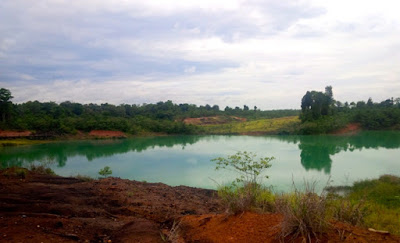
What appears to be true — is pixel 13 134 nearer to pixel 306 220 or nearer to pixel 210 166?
pixel 210 166

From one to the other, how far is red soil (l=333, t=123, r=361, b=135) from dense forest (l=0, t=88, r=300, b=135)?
18.8 metres

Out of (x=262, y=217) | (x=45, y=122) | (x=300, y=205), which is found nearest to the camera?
(x=300, y=205)

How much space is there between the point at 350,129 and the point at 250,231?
1773 inches

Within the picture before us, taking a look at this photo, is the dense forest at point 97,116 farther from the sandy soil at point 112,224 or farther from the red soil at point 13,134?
the sandy soil at point 112,224

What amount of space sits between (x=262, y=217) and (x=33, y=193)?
4.32 meters

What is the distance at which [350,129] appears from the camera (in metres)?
42.8

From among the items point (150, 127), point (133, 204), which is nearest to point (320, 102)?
point (150, 127)

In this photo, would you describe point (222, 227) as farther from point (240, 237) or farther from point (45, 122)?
point (45, 122)

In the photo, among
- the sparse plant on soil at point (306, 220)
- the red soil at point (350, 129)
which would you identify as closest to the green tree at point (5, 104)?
the sparse plant on soil at point (306, 220)

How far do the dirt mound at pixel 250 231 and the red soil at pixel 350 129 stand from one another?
41918mm

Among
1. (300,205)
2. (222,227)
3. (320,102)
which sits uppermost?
(320,102)

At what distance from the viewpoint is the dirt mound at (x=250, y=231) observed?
9.66 ft

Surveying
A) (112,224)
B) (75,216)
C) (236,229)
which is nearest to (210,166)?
(75,216)

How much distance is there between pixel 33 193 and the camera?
5.45m
